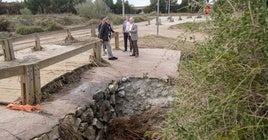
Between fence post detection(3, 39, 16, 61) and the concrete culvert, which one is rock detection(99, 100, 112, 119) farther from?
fence post detection(3, 39, 16, 61)

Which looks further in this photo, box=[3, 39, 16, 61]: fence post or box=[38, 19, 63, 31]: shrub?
box=[38, 19, 63, 31]: shrub

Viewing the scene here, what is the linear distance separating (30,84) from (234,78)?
396cm

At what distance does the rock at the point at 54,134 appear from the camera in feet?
16.9

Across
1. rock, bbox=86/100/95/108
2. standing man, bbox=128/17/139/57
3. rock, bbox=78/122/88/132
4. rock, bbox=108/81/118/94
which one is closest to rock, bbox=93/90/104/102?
rock, bbox=86/100/95/108

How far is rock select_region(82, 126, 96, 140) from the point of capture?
6611 millimetres

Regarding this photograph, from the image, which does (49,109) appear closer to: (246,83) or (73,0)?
(246,83)

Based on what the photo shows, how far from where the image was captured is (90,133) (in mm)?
6812

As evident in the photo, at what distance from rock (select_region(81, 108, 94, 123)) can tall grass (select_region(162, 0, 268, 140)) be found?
11.5 feet

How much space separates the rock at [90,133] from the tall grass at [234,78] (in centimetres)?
357

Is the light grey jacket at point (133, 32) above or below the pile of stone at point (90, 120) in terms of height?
above

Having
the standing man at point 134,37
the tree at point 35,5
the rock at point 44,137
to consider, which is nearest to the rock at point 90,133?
the rock at point 44,137

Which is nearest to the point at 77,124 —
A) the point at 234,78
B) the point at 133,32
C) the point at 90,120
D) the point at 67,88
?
the point at 90,120

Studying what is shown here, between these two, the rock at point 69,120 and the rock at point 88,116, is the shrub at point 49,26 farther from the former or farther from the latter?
the rock at point 69,120

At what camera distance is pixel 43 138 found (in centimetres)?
498
